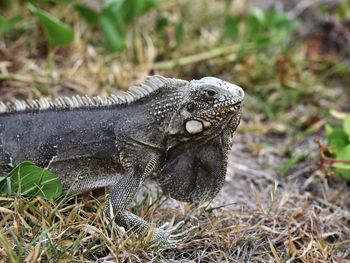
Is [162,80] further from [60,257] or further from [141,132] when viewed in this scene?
[60,257]

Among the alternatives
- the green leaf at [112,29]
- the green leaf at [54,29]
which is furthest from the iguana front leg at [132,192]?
the green leaf at [112,29]

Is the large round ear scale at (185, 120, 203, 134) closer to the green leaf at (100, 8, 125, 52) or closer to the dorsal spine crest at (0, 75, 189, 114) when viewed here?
the dorsal spine crest at (0, 75, 189, 114)

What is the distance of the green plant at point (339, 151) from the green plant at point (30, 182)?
2.28m

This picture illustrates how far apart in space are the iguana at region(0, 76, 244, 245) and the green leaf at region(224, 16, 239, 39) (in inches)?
114

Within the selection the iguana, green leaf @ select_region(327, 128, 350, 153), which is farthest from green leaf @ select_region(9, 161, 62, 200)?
green leaf @ select_region(327, 128, 350, 153)

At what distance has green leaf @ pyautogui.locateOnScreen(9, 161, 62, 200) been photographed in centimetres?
369

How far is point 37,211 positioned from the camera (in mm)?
3598

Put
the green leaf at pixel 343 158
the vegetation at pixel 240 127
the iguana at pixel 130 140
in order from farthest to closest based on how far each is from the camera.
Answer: the green leaf at pixel 343 158 < the iguana at pixel 130 140 < the vegetation at pixel 240 127

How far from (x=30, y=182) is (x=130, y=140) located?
0.73 metres

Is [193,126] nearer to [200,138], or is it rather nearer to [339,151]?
[200,138]

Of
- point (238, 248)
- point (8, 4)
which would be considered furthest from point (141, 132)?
point (8, 4)

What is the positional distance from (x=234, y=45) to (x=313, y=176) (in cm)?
238

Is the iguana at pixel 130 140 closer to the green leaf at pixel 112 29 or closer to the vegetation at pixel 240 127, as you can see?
the vegetation at pixel 240 127

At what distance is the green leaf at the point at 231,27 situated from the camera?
22.0ft
